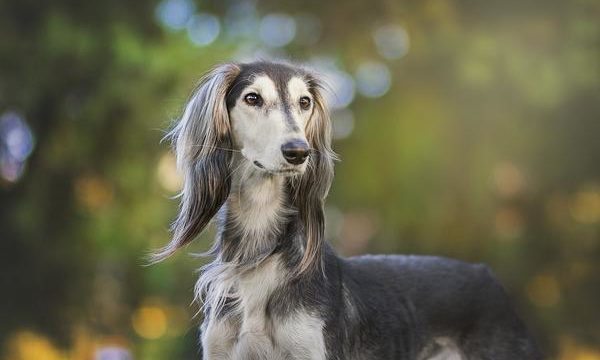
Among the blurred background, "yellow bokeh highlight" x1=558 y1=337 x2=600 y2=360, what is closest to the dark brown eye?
the blurred background

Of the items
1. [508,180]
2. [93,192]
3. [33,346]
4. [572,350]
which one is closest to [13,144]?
[93,192]

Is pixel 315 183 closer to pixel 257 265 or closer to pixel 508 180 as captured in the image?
pixel 257 265

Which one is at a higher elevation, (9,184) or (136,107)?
(136,107)

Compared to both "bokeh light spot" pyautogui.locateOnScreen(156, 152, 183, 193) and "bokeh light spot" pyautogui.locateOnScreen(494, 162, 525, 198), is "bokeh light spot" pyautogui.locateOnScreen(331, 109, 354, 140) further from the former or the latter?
"bokeh light spot" pyautogui.locateOnScreen(156, 152, 183, 193)

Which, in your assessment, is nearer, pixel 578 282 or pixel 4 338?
pixel 4 338

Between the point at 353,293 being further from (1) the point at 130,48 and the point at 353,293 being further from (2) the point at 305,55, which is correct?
(2) the point at 305,55

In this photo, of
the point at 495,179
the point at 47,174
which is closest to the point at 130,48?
the point at 47,174

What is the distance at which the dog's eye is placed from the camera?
4.04 metres

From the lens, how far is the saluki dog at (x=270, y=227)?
3.95m

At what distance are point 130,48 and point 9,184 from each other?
174cm

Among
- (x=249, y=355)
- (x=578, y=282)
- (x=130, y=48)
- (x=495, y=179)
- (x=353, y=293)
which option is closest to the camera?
(x=249, y=355)

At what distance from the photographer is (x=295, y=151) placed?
3746 millimetres

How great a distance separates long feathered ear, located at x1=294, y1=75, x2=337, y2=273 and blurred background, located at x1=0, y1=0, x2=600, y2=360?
5.61m

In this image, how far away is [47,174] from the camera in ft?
32.5
